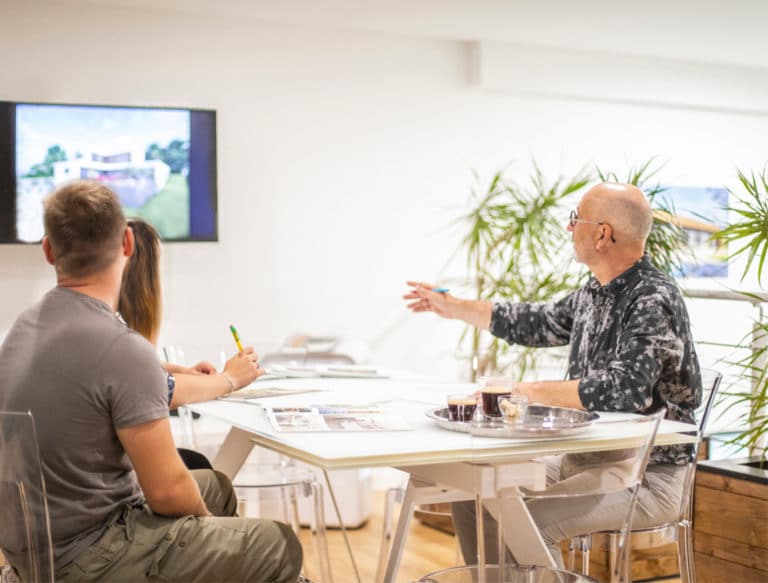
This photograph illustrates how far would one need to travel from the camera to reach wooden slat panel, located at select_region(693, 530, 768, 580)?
121 inches

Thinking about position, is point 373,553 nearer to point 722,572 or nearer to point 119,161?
point 722,572

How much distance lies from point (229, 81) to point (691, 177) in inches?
129

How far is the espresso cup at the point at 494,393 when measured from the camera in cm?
226

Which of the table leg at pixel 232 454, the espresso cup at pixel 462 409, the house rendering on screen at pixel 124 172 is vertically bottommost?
the table leg at pixel 232 454

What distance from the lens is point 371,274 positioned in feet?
19.5

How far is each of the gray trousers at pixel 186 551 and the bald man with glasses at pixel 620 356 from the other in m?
0.48

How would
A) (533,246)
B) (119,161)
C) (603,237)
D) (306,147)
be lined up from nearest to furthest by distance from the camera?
(603,237) → (533,246) → (119,161) → (306,147)

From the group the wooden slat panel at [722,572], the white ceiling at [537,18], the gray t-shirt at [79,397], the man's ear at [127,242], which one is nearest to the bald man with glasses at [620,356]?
the wooden slat panel at [722,572]

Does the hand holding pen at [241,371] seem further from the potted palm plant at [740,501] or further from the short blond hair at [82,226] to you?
the potted palm plant at [740,501]

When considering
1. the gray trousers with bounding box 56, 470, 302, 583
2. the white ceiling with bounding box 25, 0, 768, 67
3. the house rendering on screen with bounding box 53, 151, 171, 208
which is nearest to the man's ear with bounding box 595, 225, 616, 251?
the gray trousers with bounding box 56, 470, 302, 583

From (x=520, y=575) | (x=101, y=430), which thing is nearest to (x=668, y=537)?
(x=520, y=575)

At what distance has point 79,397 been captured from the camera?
1891mm

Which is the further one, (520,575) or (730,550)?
(730,550)

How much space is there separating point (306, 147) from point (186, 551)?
13.1 ft
